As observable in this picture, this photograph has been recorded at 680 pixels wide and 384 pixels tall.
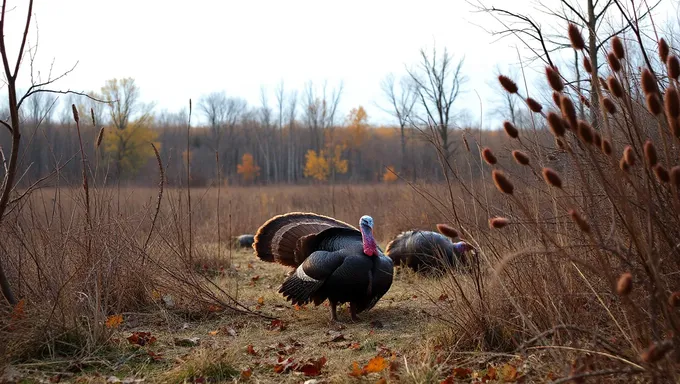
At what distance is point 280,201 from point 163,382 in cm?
1413

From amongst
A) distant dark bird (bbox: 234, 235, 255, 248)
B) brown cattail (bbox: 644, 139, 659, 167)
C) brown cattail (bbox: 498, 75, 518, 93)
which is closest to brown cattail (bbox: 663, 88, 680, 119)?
brown cattail (bbox: 644, 139, 659, 167)

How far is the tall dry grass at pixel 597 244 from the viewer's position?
2340 millimetres

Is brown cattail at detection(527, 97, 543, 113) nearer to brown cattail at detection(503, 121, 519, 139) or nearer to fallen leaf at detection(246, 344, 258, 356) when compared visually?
brown cattail at detection(503, 121, 519, 139)

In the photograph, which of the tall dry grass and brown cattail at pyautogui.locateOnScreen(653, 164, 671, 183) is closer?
brown cattail at pyautogui.locateOnScreen(653, 164, 671, 183)

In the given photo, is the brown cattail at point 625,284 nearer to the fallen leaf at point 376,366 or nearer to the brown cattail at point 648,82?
the brown cattail at point 648,82

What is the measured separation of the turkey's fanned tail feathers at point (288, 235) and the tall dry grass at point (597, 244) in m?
2.20

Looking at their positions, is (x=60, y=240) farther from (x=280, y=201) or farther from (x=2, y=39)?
(x=280, y=201)

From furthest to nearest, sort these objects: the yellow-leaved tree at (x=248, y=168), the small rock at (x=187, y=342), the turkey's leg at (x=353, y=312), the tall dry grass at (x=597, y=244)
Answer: the yellow-leaved tree at (x=248, y=168) < the turkey's leg at (x=353, y=312) < the small rock at (x=187, y=342) < the tall dry grass at (x=597, y=244)

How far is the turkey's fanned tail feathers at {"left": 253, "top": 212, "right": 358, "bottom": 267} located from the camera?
22.5ft

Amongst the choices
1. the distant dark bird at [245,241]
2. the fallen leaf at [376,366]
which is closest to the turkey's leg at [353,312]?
the fallen leaf at [376,366]

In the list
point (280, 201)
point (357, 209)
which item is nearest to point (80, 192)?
point (357, 209)

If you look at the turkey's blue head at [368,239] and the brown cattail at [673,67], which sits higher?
the brown cattail at [673,67]

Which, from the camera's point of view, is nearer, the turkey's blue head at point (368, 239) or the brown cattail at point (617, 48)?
the brown cattail at point (617, 48)

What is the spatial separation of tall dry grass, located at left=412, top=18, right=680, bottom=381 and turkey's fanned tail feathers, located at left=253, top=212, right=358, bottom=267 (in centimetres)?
220
